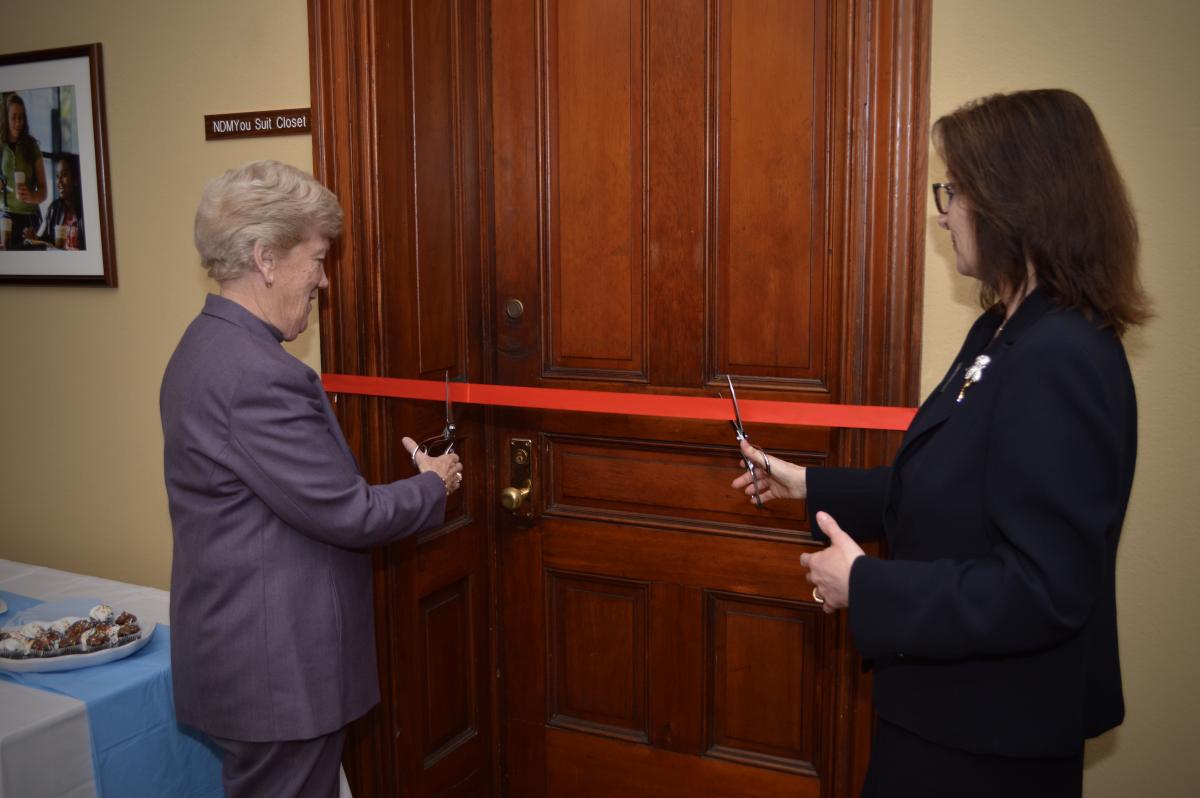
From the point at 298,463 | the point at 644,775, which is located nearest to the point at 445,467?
the point at 298,463

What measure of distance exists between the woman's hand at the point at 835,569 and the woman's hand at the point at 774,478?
41cm

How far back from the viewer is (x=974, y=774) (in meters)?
1.44

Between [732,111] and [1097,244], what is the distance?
126cm

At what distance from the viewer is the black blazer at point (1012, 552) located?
1282 millimetres

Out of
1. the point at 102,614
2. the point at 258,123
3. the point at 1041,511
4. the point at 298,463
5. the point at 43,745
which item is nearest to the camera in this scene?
the point at 1041,511

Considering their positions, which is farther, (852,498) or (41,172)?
(41,172)

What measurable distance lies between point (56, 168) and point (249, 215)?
5.14 ft

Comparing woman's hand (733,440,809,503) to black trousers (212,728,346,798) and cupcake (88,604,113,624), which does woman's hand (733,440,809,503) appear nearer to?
black trousers (212,728,346,798)

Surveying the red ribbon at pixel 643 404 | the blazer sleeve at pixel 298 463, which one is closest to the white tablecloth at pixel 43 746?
the blazer sleeve at pixel 298 463

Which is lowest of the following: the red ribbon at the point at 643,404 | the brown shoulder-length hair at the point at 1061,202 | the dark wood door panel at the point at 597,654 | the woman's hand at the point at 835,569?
the dark wood door panel at the point at 597,654

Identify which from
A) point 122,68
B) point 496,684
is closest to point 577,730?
point 496,684

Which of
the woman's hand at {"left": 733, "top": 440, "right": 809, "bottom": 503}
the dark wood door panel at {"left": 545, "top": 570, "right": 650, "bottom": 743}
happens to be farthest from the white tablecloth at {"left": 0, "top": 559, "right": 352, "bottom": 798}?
the woman's hand at {"left": 733, "top": 440, "right": 809, "bottom": 503}

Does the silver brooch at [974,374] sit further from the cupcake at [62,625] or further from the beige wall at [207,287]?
the cupcake at [62,625]

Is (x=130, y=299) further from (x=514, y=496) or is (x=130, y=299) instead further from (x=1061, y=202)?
(x=1061, y=202)
